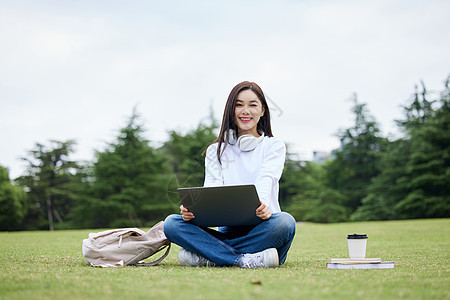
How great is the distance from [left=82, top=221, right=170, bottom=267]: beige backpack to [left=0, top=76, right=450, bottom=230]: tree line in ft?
81.1

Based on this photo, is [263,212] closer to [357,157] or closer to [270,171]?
[270,171]

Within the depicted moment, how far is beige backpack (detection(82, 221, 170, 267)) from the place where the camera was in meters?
3.75

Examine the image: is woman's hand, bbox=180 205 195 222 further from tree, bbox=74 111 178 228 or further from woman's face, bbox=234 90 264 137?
tree, bbox=74 111 178 228

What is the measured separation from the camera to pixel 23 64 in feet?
76.0

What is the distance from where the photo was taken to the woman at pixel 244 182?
359cm

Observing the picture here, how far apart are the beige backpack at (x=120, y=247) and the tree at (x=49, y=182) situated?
34.3 metres

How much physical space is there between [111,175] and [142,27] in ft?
60.7

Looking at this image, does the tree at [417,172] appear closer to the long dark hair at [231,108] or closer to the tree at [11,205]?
the tree at [11,205]

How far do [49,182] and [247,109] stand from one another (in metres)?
36.5

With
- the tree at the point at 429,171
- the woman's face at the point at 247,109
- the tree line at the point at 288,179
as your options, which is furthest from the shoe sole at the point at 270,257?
the tree at the point at 429,171

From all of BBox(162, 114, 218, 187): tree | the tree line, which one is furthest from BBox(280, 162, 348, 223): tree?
BBox(162, 114, 218, 187): tree

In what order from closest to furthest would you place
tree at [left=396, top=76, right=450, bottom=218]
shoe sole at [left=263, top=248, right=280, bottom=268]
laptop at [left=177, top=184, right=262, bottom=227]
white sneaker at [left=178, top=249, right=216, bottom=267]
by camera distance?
laptop at [left=177, top=184, right=262, bottom=227]
shoe sole at [left=263, top=248, right=280, bottom=268]
white sneaker at [left=178, top=249, right=216, bottom=267]
tree at [left=396, top=76, right=450, bottom=218]

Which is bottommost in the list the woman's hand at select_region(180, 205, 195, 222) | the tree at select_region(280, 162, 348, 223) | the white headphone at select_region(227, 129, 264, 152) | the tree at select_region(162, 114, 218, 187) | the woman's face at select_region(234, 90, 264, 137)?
the tree at select_region(280, 162, 348, 223)

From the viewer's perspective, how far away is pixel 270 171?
3.79 m
